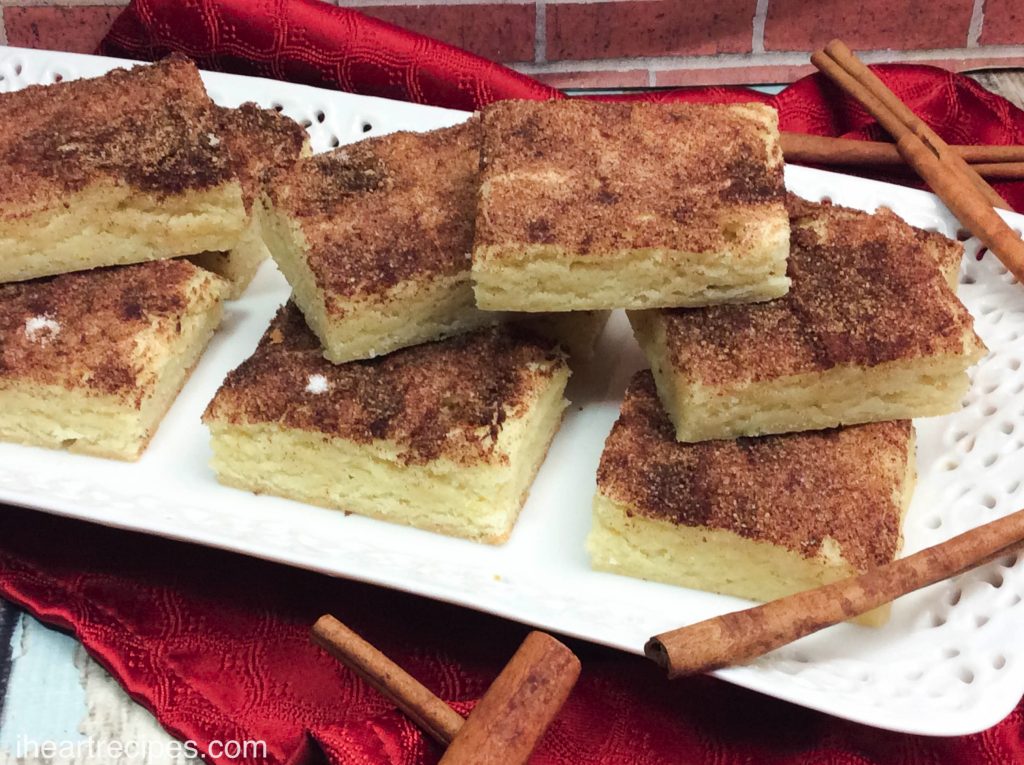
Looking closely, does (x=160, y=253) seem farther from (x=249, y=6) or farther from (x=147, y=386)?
(x=249, y=6)

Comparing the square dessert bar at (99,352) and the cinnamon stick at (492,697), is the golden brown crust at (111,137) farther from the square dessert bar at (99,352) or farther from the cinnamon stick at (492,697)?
the cinnamon stick at (492,697)

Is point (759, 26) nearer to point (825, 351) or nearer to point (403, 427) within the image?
point (825, 351)

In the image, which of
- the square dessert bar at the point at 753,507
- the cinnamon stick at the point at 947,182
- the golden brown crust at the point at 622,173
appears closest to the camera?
the square dessert bar at the point at 753,507

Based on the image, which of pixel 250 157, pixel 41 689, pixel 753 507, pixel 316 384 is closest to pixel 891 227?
pixel 753 507

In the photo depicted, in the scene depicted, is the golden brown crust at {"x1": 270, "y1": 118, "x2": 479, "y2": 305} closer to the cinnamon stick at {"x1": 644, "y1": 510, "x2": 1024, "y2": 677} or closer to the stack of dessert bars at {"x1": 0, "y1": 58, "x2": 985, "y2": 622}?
the stack of dessert bars at {"x1": 0, "y1": 58, "x2": 985, "y2": 622}

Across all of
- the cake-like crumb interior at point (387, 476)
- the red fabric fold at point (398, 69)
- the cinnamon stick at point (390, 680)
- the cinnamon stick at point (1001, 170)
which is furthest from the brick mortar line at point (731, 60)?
the cinnamon stick at point (390, 680)

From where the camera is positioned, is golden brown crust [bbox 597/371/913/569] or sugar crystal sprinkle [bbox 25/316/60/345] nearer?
golden brown crust [bbox 597/371/913/569]

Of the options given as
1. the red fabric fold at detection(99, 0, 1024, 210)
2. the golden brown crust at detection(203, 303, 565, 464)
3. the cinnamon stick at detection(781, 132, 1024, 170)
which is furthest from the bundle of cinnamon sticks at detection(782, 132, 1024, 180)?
the golden brown crust at detection(203, 303, 565, 464)
